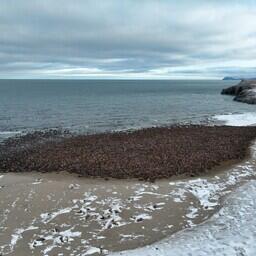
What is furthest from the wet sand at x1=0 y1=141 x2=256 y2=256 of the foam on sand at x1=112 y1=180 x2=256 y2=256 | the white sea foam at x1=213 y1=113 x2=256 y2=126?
the white sea foam at x1=213 y1=113 x2=256 y2=126

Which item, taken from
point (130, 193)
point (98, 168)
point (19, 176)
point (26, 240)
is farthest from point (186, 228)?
point (19, 176)

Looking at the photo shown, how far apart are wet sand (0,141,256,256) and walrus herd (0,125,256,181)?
1.23 m

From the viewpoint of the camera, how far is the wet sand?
397 inches

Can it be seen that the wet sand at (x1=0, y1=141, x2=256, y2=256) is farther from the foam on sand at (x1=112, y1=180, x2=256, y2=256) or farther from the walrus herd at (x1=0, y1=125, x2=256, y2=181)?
the walrus herd at (x1=0, y1=125, x2=256, y2=181)

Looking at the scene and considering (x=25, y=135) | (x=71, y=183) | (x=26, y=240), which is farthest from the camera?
(x=25, y=135)

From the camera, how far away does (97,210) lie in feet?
40.6

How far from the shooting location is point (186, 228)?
35.7 feet

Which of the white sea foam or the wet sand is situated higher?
the wet sand

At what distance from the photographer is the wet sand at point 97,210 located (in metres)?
10.1

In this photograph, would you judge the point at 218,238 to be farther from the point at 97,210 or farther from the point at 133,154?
the point at 133,154

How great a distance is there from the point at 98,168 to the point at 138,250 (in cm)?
892

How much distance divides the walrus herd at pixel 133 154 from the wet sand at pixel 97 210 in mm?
1229

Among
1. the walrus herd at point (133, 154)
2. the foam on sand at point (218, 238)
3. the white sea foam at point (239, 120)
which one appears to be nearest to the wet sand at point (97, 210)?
the foam on sand at point (218, 238)

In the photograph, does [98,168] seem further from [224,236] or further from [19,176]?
[224,236]
